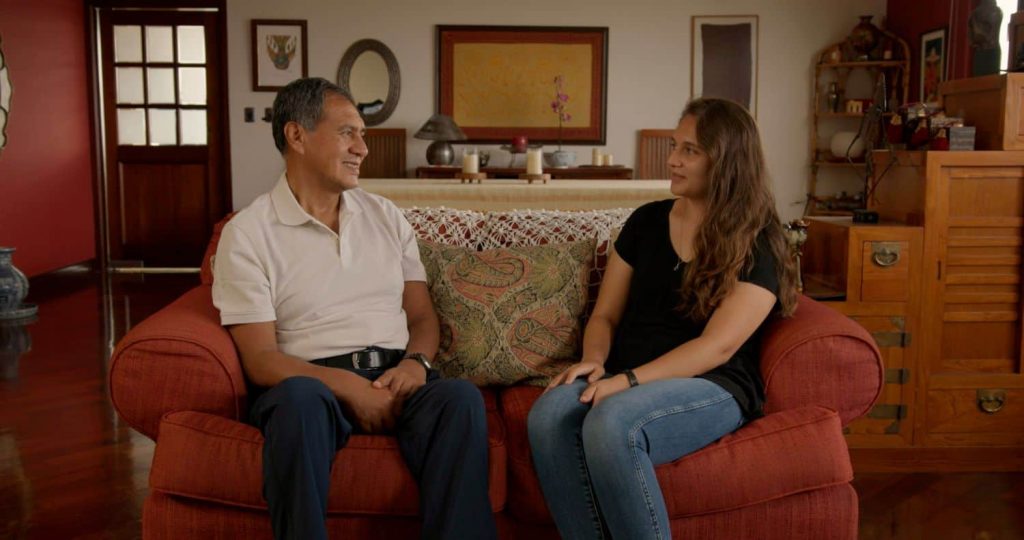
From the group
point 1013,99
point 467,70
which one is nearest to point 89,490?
point 1013,99

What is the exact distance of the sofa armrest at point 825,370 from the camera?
2107 mm

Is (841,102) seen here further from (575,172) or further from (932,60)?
(575,172)

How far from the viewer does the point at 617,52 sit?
769cm

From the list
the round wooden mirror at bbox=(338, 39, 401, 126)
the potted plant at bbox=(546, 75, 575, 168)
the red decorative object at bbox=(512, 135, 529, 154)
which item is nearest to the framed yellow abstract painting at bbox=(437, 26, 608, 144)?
the potted plant at bbox=(546, 75, 575, 168)

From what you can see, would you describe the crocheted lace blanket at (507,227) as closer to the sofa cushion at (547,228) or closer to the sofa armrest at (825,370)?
the sofa cushion at (547,228)

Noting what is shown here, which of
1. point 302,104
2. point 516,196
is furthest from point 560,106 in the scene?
point 302,104

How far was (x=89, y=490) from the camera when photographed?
2.83 m

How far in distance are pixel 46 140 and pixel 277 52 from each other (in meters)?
1.74

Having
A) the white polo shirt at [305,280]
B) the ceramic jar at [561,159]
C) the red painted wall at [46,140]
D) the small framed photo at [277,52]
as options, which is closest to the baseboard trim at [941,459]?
the white polo shirt at [305,280]

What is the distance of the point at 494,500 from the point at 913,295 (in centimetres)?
169

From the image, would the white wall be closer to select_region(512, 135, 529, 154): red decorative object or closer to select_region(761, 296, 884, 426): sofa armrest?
select_region(512, 135, 529, 154): red decorative object

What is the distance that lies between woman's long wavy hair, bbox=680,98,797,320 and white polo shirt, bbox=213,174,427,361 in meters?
0.68

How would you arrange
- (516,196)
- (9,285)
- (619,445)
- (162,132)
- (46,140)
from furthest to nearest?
(162,132), (46,140), (9,285), (516,196), (619,445)

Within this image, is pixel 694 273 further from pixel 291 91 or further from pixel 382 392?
pixel 291 91
